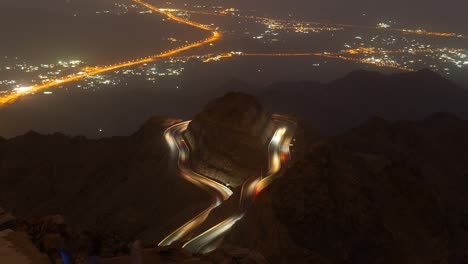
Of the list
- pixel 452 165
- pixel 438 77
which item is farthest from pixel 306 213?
pixel 438 77

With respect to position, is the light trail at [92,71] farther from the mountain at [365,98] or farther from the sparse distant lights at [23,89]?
the mountain at [365,98]

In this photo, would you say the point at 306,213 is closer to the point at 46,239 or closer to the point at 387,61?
the point at 46,239

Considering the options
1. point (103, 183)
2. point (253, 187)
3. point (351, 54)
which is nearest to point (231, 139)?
point (253, 187)

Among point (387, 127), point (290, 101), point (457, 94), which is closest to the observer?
point (387, 127)

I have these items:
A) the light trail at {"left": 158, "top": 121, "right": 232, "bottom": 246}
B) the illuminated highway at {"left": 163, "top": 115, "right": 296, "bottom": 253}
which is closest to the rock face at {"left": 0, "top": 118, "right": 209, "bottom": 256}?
the light trail at {"left": 158, "top": 121, "right": 232, "bottom": 246}

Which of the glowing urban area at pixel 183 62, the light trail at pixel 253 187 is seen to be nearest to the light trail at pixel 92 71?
the glowing urban area at pixel 183 62

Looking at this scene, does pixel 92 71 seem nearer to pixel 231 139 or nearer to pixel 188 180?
pixel 231 139
